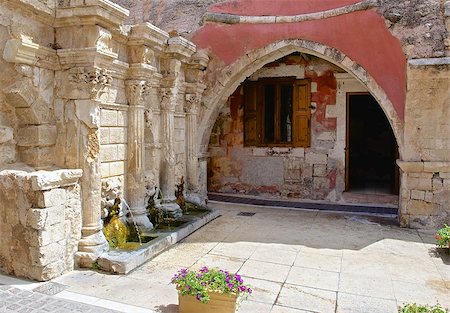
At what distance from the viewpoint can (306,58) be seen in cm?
851

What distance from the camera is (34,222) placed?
3.55 metres

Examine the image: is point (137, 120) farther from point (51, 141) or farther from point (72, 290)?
point (72, 290)

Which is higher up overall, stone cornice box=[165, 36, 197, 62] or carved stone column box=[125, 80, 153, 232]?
stone cornice box=[165, 36, 197, 62]

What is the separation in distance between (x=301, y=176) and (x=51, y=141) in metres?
6.08

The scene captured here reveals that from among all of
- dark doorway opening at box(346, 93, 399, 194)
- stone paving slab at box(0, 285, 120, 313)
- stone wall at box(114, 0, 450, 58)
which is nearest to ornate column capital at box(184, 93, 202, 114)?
stone wall at box(114, 0, 450, 58)

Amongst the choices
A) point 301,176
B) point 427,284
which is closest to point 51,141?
point 427,284

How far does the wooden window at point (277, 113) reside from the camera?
28.8 feet

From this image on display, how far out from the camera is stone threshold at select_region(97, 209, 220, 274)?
3.98 m

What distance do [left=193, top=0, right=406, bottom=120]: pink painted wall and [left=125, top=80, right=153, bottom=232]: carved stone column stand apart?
296 centimetres

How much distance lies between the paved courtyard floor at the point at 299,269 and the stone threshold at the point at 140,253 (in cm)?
9

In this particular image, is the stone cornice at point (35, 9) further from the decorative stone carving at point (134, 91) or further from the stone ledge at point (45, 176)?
the stone ledge at point (45, 176)

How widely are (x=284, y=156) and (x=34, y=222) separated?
6.37m

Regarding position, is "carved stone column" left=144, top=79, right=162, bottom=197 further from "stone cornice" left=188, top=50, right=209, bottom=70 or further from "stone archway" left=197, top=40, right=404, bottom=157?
"stone archway" left=197, top=40, right=404, bottom=157

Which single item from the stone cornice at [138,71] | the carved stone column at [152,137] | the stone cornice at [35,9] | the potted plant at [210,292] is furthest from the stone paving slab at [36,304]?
the stone cornice at [138,71]
